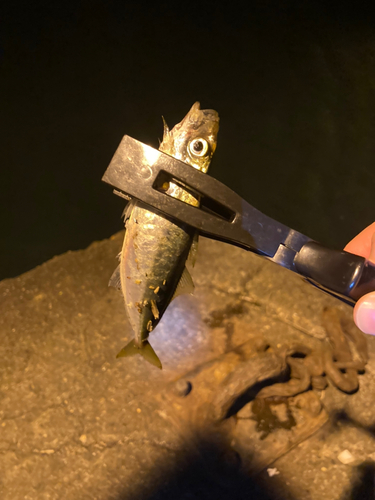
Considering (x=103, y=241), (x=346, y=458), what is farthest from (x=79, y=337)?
(x=346, y=458)

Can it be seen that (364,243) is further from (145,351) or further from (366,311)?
(145,351)

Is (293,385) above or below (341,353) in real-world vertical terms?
below

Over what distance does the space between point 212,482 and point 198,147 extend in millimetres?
2039

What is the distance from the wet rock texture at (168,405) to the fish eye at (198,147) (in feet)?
4.49

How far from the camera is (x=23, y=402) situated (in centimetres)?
201

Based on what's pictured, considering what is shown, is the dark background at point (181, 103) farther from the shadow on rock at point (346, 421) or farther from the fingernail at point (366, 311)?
the fingernail at point (366, 311)

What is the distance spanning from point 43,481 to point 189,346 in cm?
123

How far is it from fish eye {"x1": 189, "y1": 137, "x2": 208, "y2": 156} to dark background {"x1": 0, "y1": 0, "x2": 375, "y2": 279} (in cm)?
112

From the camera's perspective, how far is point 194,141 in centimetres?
118

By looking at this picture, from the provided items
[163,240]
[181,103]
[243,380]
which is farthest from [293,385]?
[181,103]

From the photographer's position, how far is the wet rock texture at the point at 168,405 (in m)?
1.87

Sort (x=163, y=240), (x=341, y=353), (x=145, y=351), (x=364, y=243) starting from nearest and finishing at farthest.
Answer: (x=163, y=240)
(x=145, y=351)
(x=364, y=243)
(x=341, y=353)

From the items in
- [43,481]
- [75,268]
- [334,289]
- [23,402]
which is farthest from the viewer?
[75,268]

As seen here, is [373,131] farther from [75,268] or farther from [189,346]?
[75,268]
